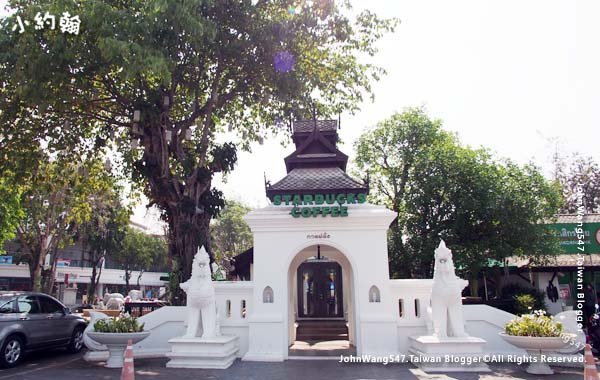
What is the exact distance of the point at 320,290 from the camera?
2016 centimetres

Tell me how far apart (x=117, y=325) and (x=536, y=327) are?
961 cm

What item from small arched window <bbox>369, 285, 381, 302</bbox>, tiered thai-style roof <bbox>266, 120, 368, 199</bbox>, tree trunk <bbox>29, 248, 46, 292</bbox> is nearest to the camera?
small arched window <bbox>369, 285, 381, 302</bbox>

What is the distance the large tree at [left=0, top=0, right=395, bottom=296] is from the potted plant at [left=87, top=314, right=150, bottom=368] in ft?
12.5

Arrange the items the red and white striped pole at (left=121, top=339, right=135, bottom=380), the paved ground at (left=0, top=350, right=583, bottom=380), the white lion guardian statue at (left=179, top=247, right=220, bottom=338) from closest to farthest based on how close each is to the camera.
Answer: the red and white striped pole at (left=121, top=339, right=135, bottom=380) < the paved ground at (left=0, top=350, right=583, bottom=380) < the white lion guardian statue at (left=179, top=247, right=220, bottom=338)

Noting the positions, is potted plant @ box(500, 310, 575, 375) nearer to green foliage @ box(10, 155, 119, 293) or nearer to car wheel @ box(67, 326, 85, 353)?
car wheel @ box(67, 326, 85, 353)

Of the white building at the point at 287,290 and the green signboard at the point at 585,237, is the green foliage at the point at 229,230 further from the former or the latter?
the white building at the point at 287,290

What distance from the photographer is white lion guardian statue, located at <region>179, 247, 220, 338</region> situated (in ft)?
34.9

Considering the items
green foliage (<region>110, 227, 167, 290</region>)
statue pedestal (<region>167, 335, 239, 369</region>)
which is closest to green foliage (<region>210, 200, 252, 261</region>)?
green foliage (<region>110, 227, 167, 290</region>)

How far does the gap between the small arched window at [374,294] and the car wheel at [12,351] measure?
856 centimetres

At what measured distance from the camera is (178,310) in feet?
39.7

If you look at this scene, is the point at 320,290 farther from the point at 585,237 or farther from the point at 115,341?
the point at 585,237

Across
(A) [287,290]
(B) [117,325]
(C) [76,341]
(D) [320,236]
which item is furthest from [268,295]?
(C) [76,341]

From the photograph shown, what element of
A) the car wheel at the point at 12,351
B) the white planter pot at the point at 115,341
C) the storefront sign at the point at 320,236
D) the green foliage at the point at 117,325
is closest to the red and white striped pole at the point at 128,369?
the white planter pot at the point at 115,341

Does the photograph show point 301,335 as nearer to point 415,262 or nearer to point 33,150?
point 415,262
